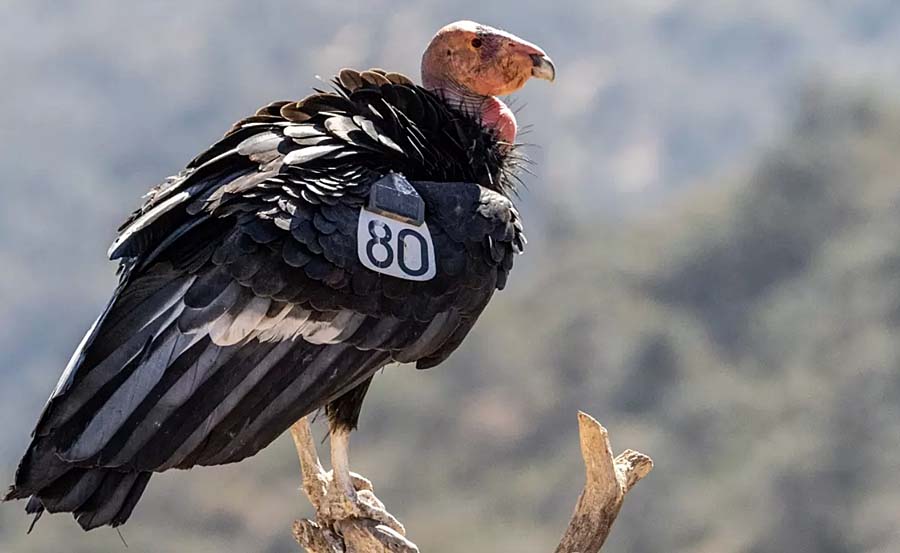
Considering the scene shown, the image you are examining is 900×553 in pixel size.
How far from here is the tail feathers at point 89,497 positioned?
7066mm

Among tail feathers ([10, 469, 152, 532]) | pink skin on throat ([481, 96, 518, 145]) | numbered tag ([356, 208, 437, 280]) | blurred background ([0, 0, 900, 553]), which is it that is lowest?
tail feathers ([10, 469, 152, 532])

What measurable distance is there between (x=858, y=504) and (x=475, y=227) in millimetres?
36197

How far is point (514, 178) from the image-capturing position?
8953mm

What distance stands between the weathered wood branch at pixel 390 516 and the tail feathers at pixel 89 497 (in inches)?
49.4

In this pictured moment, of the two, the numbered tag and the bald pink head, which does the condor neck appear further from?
the numbered tag

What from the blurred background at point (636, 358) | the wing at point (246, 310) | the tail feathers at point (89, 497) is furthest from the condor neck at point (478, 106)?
the blurred background at point (636, 358)

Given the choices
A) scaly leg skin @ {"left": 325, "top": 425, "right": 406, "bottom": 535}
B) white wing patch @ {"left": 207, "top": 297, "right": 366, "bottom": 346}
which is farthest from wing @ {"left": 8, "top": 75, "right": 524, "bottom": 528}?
scaly leg skin @ {"left": 325, "top": 425, "right": 406, "bottom": 535}

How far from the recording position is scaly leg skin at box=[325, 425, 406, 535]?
8148mm

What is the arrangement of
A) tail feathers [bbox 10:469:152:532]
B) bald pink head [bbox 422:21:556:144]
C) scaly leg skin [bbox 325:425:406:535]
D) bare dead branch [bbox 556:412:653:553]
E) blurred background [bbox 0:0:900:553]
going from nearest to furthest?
tail feathers [bbox 10:469:152:532]
bare dead branch [bbox 556:412:653:553]
scaly leg skin [bbox 325:425:406:535]
bald pink head [bbox 422:21:556:144]
blurred background [bbox 0:0:900:553]

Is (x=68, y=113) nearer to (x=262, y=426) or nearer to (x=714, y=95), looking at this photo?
(x=714, y=95)

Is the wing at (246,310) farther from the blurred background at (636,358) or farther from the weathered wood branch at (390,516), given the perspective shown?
the blurred background at (636,358)

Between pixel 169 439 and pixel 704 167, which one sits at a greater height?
pixel 704 167

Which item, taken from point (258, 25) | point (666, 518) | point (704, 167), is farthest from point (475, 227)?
point (258, 25)

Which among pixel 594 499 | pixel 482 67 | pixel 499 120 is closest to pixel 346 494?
pixel 594 499
